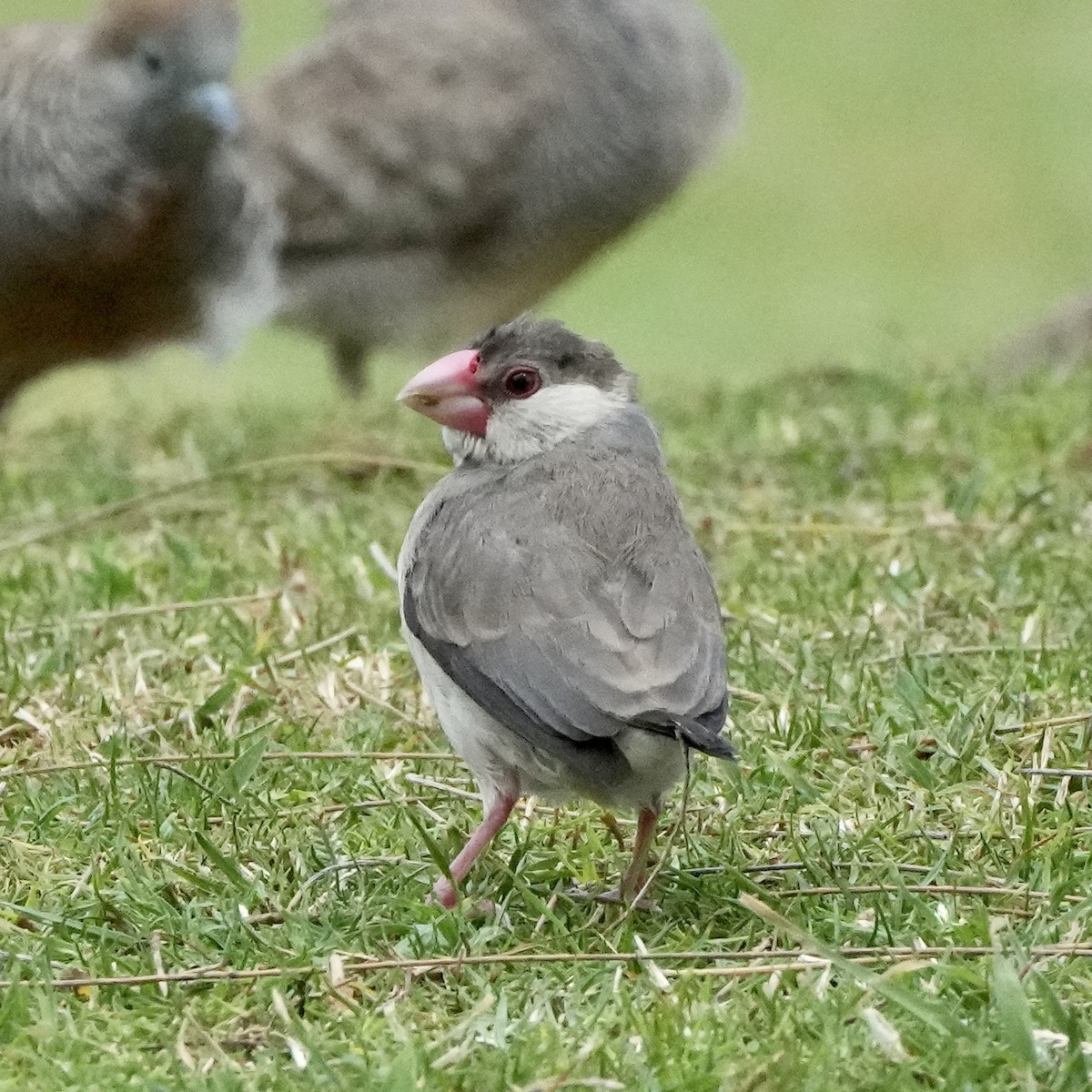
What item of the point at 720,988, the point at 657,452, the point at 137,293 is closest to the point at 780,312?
the point at 137,293

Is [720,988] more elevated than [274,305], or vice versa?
[720,988]

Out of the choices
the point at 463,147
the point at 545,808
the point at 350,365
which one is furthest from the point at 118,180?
the point at 545,808

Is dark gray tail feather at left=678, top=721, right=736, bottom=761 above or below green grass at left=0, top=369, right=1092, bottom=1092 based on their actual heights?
above

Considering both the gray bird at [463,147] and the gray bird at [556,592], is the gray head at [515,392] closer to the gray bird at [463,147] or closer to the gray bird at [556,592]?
the gray bird at [556,592]

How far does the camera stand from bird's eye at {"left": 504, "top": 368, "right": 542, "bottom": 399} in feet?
10.6

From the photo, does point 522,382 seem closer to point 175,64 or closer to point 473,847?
point 473,847

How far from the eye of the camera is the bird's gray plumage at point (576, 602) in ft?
8.73

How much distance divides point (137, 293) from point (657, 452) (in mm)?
3750

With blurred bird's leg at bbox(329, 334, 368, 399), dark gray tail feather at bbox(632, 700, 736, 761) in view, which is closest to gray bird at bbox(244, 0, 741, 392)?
blurred bird's leg at bbox(329, 334, 368, 399)

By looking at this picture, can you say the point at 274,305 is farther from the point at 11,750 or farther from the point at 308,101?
the point at 11,750

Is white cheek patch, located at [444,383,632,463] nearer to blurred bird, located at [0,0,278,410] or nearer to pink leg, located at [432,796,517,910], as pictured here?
pink leg, located at [432,796,517,910]

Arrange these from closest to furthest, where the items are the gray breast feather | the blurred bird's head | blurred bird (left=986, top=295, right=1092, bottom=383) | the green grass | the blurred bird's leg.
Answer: the green grass → the gray breast feather → the blurred bird's head → blurred bird (left=986, top=295, right=1092, bottom=383) → the blurred bird's leg

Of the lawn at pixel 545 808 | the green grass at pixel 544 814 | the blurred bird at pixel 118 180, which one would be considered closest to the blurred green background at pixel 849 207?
the blurred bird at pixel 118 180

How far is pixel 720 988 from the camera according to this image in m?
2.63
